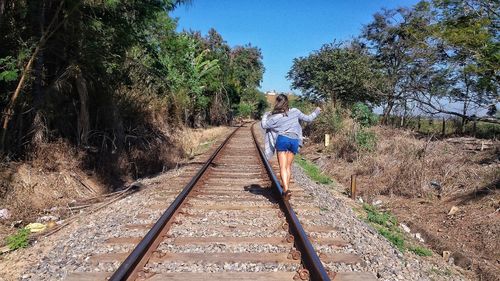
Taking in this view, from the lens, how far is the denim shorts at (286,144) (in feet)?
24.7

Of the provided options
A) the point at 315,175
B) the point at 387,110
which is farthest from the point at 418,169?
the point at 387,110

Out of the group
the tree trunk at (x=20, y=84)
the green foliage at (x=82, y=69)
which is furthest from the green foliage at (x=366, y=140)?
the tree trunk at (x=20, y=84)

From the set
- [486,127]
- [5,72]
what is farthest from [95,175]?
[486,127]

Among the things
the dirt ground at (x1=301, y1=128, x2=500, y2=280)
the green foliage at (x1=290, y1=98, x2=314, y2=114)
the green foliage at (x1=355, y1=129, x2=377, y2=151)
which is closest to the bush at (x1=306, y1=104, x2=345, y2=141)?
the green foliage at (x1=355, y1=129, x2=377, y2=151)

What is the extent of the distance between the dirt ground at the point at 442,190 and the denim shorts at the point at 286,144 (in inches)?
111

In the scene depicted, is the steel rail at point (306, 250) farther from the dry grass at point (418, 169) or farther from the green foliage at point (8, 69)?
the green foliage at point (8, 69)

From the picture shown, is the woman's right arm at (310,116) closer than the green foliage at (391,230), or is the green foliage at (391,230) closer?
the green foliage at (391,230)

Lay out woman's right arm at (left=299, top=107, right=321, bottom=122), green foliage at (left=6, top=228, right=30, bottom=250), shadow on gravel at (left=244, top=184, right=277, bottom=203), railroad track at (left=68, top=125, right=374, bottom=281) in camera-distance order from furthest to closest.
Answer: shadow on gravel at (left=244, top=184, right=277, bottom=203), woman's right arm at (left=299, top=107, right=321, bottom=122), green foliage at (left=6, top=228, right=30, bottom=250), railroad track at (left=68, top=125, right=374, bottom=281)

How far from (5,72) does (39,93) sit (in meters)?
1.77

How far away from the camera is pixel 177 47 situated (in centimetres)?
2631

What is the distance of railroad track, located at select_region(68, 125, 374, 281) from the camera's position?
446 cm

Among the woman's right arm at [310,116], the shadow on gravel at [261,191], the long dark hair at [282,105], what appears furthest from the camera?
the shadow on gravel at [261,191]

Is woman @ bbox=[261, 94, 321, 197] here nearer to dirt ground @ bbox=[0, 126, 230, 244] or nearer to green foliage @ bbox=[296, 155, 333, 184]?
dirt ground @ bbox=[0, 126, 230, 244]

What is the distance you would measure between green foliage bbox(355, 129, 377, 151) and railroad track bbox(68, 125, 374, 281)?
19.6 feet
